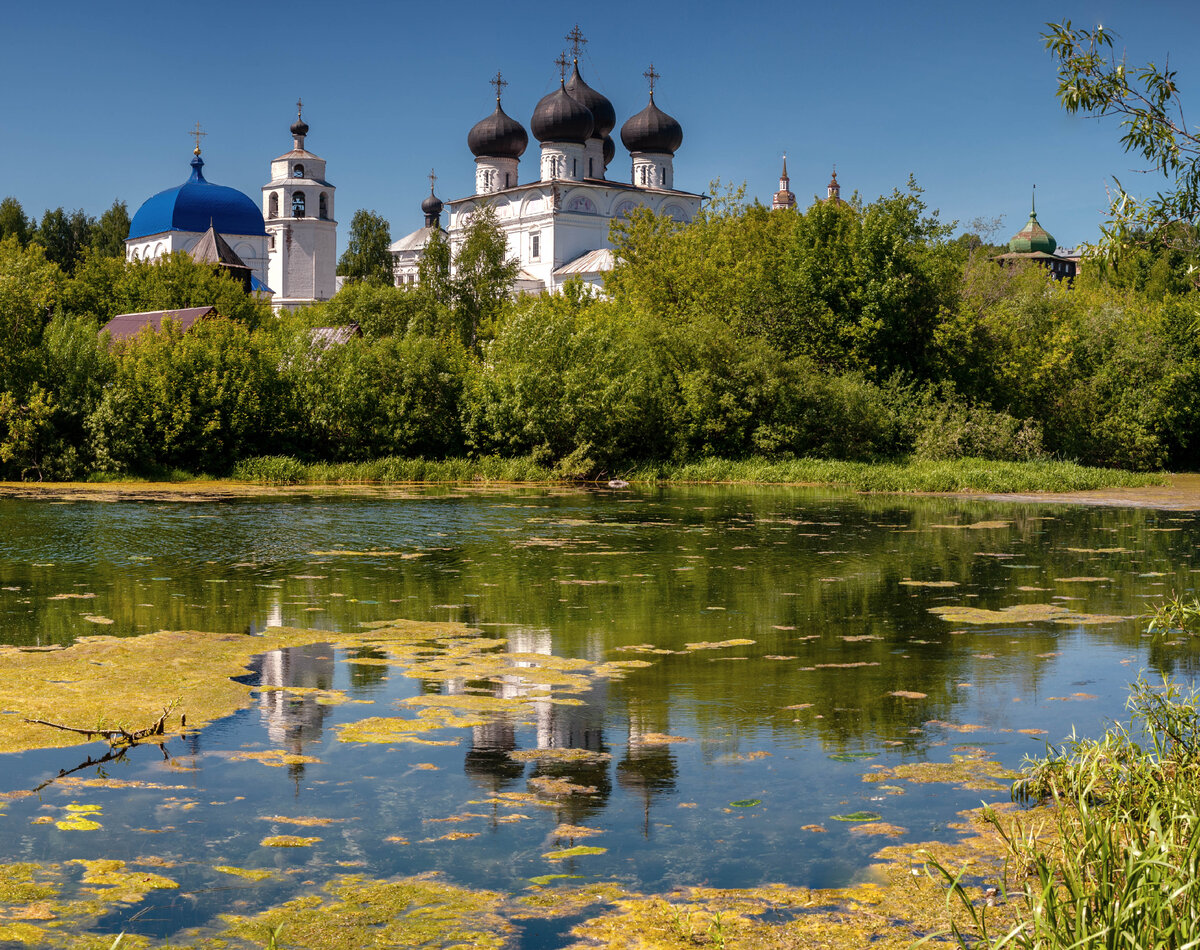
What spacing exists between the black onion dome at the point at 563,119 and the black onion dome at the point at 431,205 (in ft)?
85.8

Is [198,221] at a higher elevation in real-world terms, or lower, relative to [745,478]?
higher

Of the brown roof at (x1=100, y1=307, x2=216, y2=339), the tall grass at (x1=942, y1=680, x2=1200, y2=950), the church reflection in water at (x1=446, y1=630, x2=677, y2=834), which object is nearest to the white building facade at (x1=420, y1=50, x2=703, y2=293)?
the brown roof at (x1=100, y1=307, x2=216, y2=339)

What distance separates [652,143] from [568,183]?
Answer: 25.8 feet

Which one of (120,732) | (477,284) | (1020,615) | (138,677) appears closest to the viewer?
(120,732)

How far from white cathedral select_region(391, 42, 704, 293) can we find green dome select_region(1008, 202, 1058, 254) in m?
49.5

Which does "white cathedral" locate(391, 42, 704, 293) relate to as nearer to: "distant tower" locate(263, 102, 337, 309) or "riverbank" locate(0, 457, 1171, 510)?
"distant tower" locate(263, 102, 337, 309)

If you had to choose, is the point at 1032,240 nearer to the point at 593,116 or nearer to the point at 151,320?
the point at 593,116

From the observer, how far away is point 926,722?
311 inches

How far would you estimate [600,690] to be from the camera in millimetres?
8766

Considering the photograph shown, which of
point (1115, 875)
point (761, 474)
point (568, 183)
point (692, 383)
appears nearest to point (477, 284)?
point (692, 383)

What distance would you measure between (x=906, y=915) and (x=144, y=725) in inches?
196

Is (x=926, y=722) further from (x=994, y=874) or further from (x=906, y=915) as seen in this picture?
(x=906, y=915)

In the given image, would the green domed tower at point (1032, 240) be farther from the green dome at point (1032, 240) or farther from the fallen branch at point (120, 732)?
the fallen branch at point (120, 732)

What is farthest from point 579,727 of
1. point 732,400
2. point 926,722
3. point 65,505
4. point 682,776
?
point 732,400
